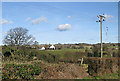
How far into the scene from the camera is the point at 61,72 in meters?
10.1

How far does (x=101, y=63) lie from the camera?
11375 mm

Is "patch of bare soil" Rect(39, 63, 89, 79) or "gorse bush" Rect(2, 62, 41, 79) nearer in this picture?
"gorse bush" Rect(2, 62, 41, 79)

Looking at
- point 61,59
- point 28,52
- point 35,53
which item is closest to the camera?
point 28,52

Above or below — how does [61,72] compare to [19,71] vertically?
below

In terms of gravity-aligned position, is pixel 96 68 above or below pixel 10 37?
below

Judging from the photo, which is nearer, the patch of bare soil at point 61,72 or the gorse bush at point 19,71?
the gorse bush at point 19,71

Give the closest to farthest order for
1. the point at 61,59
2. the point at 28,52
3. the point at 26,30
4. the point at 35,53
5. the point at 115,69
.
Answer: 1. the point at 115,69
2. the point at 28,52
3. the point at 35,53
4. the point at 61,59
5. the point at 26,30

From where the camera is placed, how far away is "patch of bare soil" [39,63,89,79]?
31.8ft

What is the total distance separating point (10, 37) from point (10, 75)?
887 centimetres

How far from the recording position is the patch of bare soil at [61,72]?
9.71m

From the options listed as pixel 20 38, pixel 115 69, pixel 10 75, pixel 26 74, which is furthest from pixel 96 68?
pixel 20 38

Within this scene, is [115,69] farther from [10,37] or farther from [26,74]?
[10,37]

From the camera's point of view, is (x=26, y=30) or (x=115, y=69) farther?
(x=26, y=30)

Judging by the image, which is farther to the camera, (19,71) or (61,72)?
(61,72)
